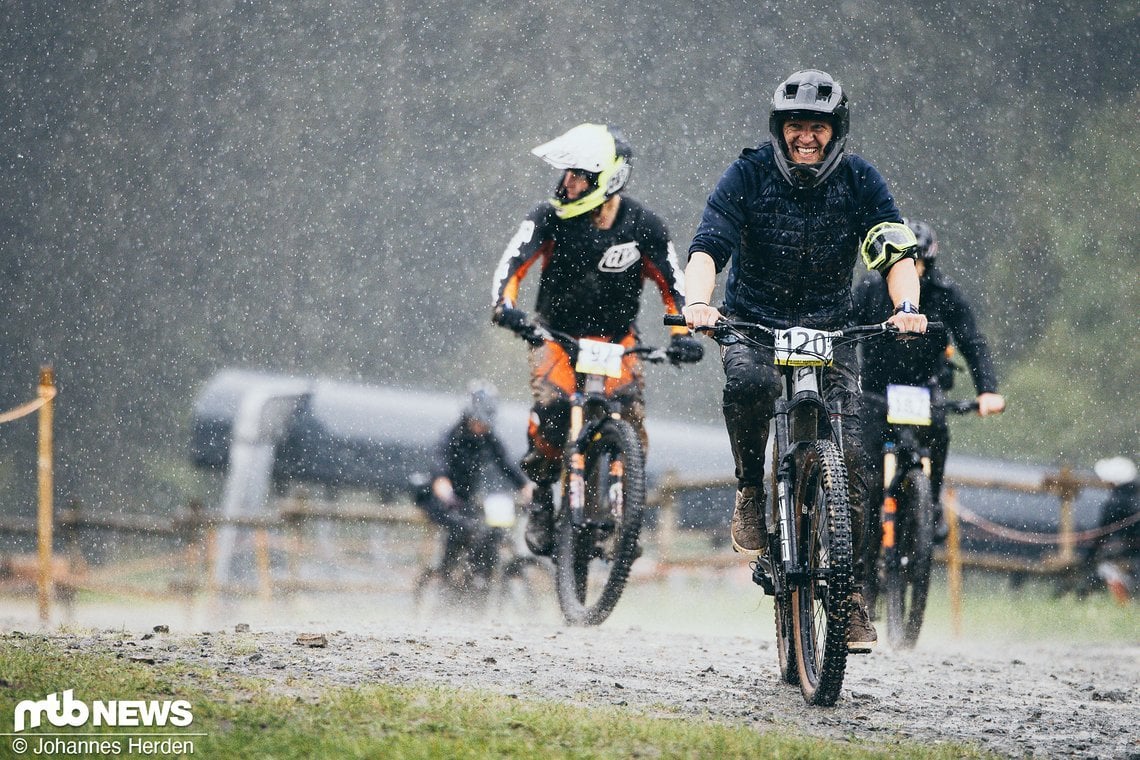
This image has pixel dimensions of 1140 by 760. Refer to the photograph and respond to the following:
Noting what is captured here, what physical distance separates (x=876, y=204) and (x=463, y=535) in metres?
7.14

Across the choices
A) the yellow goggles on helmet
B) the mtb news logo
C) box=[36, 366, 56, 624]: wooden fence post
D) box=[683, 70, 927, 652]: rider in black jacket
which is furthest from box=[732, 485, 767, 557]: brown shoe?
box=[36, 366, 56, 624]: wooden fence post

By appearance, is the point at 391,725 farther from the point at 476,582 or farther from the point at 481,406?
the point at 476,582

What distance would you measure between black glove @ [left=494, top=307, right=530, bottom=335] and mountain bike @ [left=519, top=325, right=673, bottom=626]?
0.04 meters

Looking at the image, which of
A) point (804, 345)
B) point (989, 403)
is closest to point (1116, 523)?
point (989, 403)

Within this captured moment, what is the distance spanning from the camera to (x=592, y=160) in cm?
757

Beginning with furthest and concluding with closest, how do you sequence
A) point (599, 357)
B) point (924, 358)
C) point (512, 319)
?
1. point (924, 358)
2. point (599, 357)
3. point (512, 319)

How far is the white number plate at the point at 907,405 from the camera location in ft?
27.0

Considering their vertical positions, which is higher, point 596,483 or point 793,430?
point 793,430

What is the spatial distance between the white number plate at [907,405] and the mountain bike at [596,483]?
145 centimetres

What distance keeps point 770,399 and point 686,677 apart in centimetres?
124

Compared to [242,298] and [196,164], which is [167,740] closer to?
[242,298]

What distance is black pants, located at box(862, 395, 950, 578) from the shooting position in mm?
8250

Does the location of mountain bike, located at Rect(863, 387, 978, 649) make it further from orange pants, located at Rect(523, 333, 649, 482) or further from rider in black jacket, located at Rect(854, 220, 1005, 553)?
orange pants, located at Rect(523, 333, 649, 482)

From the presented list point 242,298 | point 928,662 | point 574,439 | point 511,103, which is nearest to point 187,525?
point 574,439
